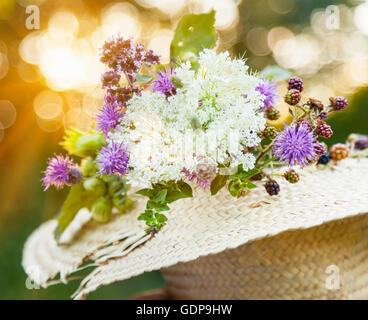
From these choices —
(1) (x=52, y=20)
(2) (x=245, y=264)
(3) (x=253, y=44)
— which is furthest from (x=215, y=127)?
(3) (x=253, y=44)

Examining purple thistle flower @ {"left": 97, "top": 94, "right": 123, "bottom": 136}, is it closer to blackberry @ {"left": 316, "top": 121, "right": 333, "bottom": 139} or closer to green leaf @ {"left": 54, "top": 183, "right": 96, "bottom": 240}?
green leaf @ {"left": 54, "top": 183, "right": 96, "bottom": 240}

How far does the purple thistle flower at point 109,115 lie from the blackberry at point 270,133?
0.98 ft

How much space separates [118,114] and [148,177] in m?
0.16

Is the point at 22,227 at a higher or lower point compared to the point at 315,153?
higher

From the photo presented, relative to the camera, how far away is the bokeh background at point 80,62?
2.03m

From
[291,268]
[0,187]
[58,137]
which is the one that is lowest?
[291,268]

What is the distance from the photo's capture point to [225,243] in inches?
23.6

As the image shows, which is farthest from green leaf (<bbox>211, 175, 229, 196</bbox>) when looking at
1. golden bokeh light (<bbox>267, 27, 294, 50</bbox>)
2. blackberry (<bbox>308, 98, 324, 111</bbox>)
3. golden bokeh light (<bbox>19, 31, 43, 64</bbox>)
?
golden bokeh light (<bbox>267, 27, 294, 50</bbox>)

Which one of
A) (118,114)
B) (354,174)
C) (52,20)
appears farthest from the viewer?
(52,20)

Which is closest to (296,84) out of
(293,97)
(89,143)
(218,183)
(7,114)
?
(293,97)

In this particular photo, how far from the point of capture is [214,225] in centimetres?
68

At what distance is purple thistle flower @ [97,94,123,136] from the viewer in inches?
27.6

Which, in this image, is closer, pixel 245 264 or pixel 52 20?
pixel 245 264

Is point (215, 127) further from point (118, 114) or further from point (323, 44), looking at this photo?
point (323, 44)
